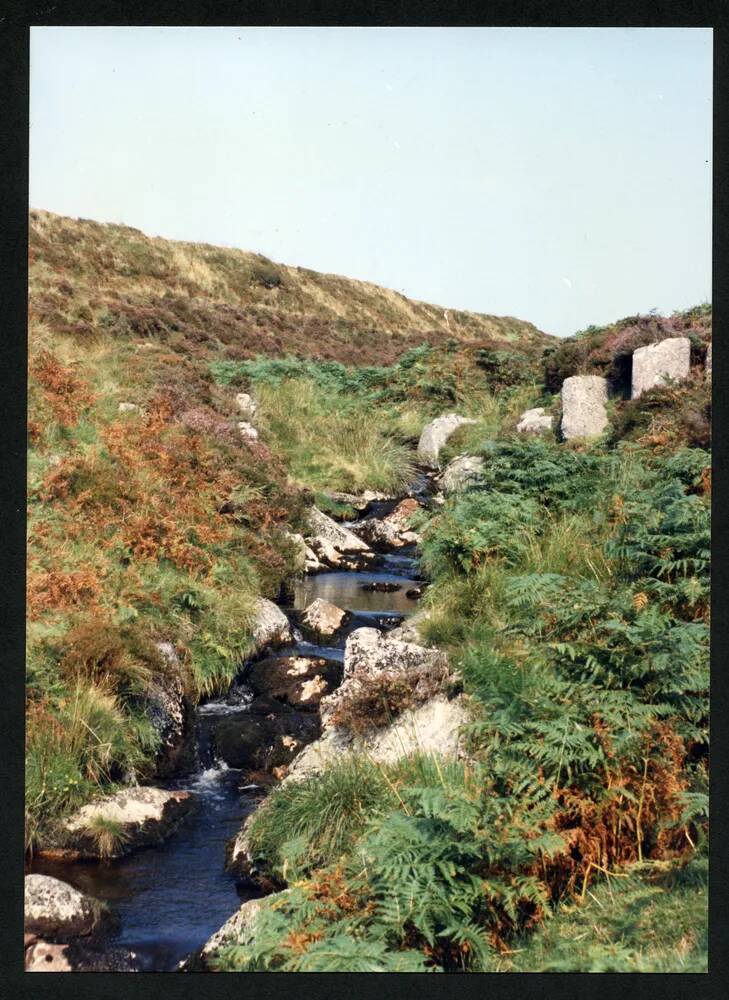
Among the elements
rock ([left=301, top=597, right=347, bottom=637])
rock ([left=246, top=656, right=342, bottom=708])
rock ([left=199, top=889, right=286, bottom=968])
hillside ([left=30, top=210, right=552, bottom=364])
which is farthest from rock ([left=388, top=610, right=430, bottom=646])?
hillside ([left=30, top=210, right=552, bottom=364])

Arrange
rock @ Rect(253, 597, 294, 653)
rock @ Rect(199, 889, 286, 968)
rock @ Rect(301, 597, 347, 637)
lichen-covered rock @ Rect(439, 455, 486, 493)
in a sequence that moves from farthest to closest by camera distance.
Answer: lichen-covered rock @ Rect(439, 455, 486, 493), rock @ Rect(301, 597, 347, 637), rock @ Rect(253, 597, 294, 653), rock @ Rect(199, 889, 286, 968)

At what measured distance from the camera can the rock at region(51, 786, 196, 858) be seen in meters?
5.62

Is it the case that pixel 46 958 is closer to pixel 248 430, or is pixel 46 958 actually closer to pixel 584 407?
pixel 248 430

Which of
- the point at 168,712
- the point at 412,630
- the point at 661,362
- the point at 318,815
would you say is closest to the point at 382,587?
the point at 412,630

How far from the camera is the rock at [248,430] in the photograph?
13325 millimetres

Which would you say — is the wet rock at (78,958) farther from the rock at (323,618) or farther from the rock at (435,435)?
the rock at (435,435)

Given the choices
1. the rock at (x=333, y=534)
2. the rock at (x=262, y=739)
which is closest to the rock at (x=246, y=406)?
the rock at (x=333, y=534)

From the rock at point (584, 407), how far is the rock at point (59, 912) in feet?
34.8

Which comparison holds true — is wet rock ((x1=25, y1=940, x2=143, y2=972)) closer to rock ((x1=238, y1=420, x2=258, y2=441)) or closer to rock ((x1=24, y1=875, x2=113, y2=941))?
rock ((x1=24, y1=875, x2=113, y2=941))

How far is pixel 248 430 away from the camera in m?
14.1

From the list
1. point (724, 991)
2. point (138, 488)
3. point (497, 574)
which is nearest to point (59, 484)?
point (138, 488)

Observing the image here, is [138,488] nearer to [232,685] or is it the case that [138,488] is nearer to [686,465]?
[232,685]

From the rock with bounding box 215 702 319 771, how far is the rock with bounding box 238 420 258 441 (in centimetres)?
645
